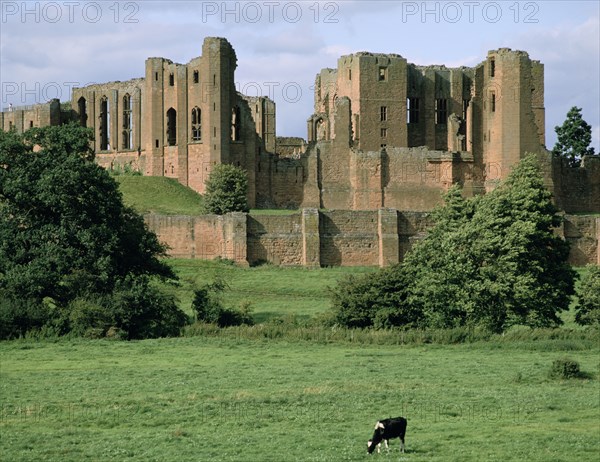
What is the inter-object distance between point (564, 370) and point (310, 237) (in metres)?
32.3

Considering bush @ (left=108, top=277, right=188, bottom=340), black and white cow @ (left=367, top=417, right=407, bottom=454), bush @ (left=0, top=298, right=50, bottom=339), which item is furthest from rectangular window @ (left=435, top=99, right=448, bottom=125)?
black and white cow @ (left=367, top=417, right=407, bottom=454)

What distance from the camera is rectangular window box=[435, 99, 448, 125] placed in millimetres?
88125

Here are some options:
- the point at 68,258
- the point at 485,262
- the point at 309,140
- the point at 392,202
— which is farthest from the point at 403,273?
the point at 309,140

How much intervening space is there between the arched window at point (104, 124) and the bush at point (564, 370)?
59.5 m

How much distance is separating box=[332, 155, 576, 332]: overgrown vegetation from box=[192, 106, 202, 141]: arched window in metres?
32.7

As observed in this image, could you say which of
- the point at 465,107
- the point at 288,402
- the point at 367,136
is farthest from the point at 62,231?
the point at 465,107

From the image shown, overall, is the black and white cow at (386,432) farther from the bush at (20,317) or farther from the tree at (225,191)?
the tree at (225,191)

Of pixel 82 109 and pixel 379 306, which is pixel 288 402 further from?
pixel 82 109

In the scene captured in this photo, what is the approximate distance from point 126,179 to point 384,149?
14277 millimetres

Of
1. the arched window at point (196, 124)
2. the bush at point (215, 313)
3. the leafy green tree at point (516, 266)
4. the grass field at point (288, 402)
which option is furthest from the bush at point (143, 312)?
the arched window at point (196, 124)

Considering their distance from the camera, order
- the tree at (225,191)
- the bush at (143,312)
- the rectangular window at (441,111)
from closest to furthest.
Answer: the bush at (143,312) < the tree at (225,191) < the rectangular window at (441,111)

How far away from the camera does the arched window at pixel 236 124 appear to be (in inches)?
3159

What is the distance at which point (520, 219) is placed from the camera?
162ft

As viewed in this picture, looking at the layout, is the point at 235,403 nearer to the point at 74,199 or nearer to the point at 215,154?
the point at 74,199
